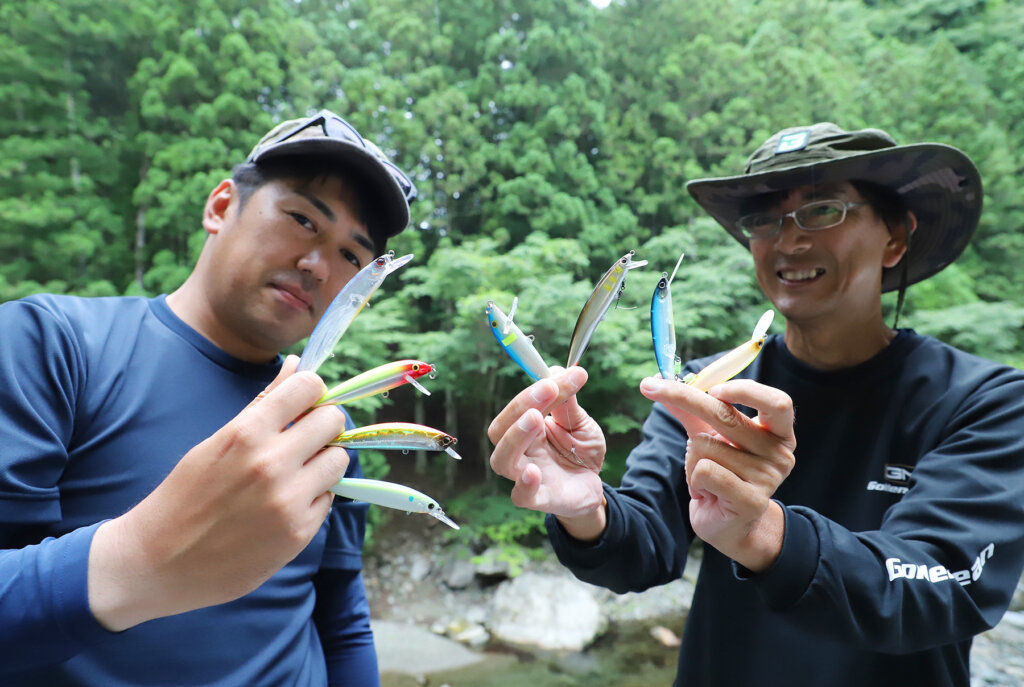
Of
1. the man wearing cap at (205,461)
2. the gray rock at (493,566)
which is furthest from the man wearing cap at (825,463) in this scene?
the gray rock at (493,566)

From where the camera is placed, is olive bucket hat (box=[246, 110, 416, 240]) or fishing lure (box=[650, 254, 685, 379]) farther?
olive bucket hat (box=[246, 110, 416, 240])

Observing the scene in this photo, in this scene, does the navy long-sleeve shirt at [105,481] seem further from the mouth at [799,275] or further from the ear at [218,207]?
the mouth at [799,275]

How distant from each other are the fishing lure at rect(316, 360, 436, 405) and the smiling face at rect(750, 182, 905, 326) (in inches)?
54.1

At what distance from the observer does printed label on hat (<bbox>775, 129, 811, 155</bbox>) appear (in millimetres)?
1879

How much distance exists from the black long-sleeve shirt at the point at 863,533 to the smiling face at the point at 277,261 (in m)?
0.98

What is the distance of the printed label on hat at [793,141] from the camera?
188 centimetres

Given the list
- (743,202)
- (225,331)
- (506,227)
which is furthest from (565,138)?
(225,331)

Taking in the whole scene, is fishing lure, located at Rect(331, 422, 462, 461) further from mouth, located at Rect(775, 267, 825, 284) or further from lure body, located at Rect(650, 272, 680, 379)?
mouth, located at Rect(775, 267, 825, 284)

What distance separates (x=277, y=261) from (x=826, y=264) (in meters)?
1.71

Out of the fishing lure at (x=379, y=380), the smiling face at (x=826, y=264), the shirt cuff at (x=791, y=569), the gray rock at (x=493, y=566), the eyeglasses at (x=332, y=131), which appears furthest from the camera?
the gray rock at (x=493, y=566)

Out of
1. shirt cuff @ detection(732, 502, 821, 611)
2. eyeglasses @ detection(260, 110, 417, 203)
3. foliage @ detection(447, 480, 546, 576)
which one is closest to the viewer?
shirt cuff @ detection(732, 502, 821, 611)

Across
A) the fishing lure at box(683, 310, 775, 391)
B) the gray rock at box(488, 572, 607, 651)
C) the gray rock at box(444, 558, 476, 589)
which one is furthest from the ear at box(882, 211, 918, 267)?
the gray rock at box(444, 558, 476, 589)

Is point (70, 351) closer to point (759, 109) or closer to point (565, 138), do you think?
point (565, 138)

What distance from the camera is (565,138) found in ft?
41.8
